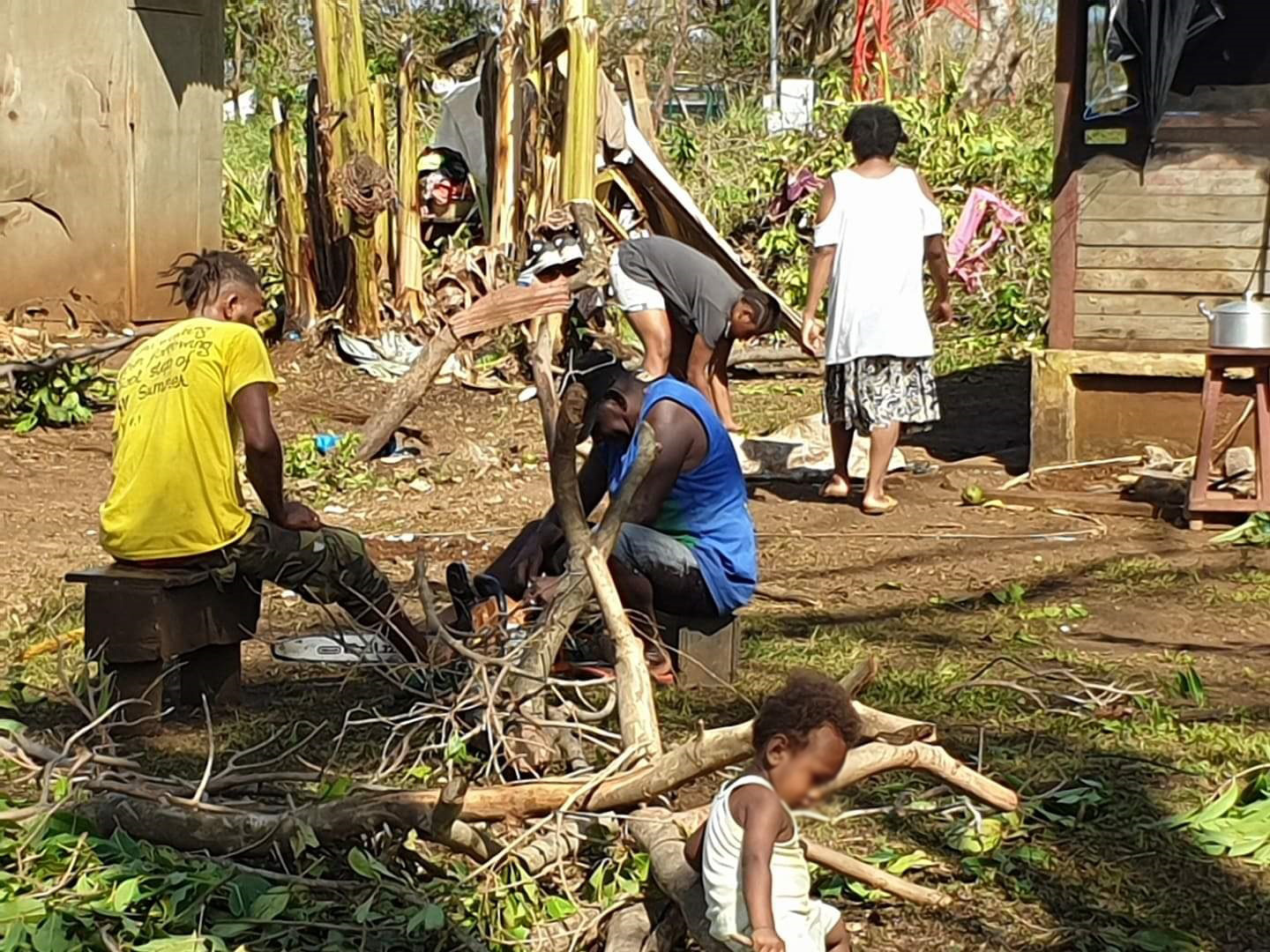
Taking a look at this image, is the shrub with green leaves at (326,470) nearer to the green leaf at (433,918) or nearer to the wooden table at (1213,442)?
the wooden table at (1213,442)

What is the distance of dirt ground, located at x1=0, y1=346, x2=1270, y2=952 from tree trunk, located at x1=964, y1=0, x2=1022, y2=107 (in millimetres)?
12468

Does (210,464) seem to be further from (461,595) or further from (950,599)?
(950,599)

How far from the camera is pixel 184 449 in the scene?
17.7 feet

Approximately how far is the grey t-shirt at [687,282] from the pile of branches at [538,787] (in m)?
4.60

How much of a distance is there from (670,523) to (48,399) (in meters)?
5.93

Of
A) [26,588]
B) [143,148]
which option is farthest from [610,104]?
[26,588]

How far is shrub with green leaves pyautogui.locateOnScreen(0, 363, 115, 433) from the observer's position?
34.5 feet

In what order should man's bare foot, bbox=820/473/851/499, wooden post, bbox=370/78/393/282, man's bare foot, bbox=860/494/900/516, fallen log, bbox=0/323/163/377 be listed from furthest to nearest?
1. wooden post, bbox=370/78/393/282
2. fallen log, bbox=0/323/163/377
3. man's bare foot, bbox=820/473/851/499
4. man's bare foot, bbox=860/494/900/516

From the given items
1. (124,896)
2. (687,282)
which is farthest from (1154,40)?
(124,896)

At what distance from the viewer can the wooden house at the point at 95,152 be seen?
11.5 meters

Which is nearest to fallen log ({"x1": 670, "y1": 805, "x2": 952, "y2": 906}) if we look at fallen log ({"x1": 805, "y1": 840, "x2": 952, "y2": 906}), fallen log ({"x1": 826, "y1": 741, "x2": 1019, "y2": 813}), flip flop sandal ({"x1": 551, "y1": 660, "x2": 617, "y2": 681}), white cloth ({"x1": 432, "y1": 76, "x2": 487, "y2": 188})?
fallen log ({"x1": 805, "y1": 840, "x2": 952, "y2": 906})

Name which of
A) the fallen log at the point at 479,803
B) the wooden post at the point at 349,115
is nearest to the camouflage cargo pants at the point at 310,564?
the fallen log at the point at 479,803

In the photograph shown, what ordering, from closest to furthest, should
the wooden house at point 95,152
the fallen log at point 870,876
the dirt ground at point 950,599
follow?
the fallen log at point 870,876, the dirt ground at point 950,599, the wooden house at point 95,152

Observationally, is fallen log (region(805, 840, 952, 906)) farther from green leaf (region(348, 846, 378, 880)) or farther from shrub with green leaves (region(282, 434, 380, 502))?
shrub with green leaves (region(282, 434, 380, 502))
